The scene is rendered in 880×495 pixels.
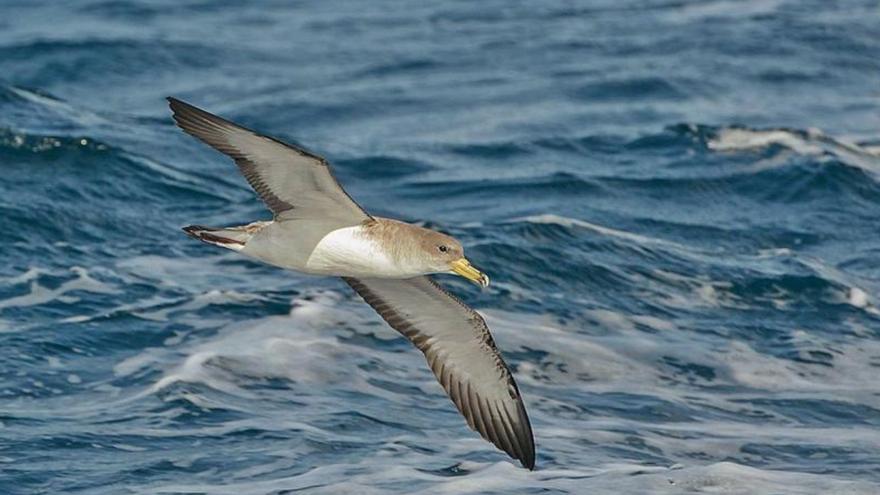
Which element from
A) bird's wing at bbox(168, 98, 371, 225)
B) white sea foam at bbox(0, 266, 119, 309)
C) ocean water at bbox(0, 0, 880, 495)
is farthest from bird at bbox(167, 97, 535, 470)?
white sea foam at bbox(0, 266, 119, 309)

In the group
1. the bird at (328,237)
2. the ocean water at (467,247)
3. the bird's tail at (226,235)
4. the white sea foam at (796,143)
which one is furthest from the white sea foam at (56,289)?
the white sea foam at (796,143)

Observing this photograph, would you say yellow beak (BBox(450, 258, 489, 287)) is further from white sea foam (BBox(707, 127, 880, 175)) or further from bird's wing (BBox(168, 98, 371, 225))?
white sea foam (BBox(707, 127, 880, 175))

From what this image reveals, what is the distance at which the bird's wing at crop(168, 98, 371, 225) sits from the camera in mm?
10727

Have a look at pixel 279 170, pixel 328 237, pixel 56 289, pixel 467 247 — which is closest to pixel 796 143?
pixel 467 247

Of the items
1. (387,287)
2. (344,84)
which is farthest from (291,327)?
(344,84)

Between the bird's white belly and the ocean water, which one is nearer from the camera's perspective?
the bird's white belly

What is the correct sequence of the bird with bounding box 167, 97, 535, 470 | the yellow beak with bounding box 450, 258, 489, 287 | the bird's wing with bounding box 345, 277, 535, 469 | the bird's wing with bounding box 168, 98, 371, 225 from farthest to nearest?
1. the bird's wing with bounding box 345, 277, 535, 469
2. the yellow beak with bounding box 450, 258, 489, 287
3. the bird with bounding box 167, 97, 535, 470
4. the bird's wing with bounding box 168, 98, 371, 225

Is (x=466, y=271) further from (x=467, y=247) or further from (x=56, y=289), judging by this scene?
(x=467, y=247)

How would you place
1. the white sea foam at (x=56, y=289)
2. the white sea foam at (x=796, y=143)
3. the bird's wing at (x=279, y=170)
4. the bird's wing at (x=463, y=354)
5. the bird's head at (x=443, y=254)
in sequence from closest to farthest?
1. the bird's wing at (x=279, y=170)
2. the bird's head at (x=443, y=254)
3. the bird's wing at (x=463, y=354)
4. the white sea foam at (x=56, y=289)
5. the white sea foam at (x=796, y=143)

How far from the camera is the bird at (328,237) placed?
1091 centimetres

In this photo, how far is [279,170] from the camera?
1120 centimetres

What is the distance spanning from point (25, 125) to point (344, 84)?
199 inches

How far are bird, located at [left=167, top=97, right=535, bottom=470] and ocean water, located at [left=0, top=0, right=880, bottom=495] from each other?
1.51 m

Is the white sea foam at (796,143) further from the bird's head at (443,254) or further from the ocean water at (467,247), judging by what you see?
the bird's head at (443,254)
